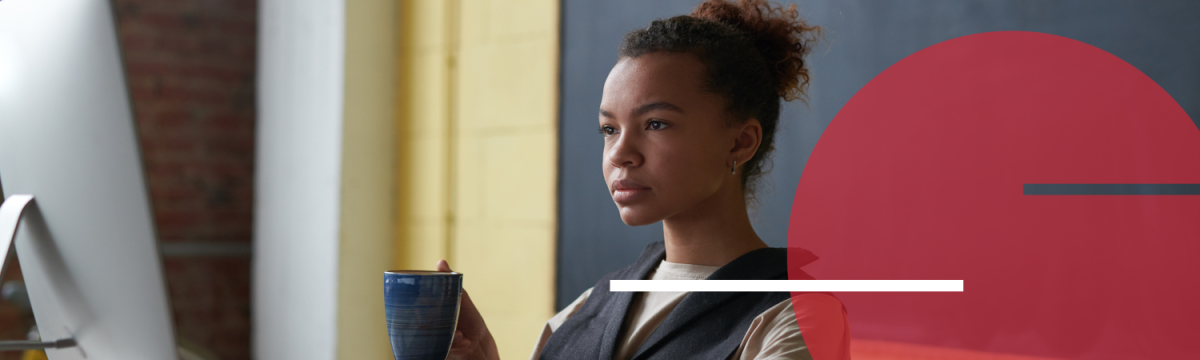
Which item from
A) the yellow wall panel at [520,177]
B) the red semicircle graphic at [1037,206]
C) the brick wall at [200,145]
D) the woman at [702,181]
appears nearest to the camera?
the woman at [702,181]

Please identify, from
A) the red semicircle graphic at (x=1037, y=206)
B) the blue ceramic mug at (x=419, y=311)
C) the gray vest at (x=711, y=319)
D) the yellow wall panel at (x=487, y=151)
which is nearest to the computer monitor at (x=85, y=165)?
the blue ceramic mug at (x=419, y=311)

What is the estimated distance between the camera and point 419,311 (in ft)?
2.43

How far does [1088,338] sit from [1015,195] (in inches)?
9.7

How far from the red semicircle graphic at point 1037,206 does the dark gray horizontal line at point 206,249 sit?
2.15 m

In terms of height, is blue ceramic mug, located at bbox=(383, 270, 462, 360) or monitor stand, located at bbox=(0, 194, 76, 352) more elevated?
monitor stand, located at bbox=(0, 194, 76, 352)

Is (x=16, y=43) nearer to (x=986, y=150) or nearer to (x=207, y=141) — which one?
(x=986, y=150)

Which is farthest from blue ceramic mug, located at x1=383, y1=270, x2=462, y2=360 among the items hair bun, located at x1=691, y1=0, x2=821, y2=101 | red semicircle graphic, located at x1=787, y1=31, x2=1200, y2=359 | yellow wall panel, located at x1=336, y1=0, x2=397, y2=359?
yellow wall panel, located at x1=336, y1=0, x2=397, y2=359

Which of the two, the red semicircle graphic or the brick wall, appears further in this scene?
the brick wall

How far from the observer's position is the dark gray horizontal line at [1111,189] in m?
1.15

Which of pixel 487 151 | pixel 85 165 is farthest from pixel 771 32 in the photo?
pixel 487 151

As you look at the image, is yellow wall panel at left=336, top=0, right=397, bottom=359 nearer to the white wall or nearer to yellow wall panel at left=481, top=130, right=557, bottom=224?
the white wall

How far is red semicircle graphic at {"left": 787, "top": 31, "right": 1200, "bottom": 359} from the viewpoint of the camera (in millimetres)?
1145

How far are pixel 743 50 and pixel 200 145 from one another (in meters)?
2.35

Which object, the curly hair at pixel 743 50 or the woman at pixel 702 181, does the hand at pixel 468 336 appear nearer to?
the woman at pixel 702 181
